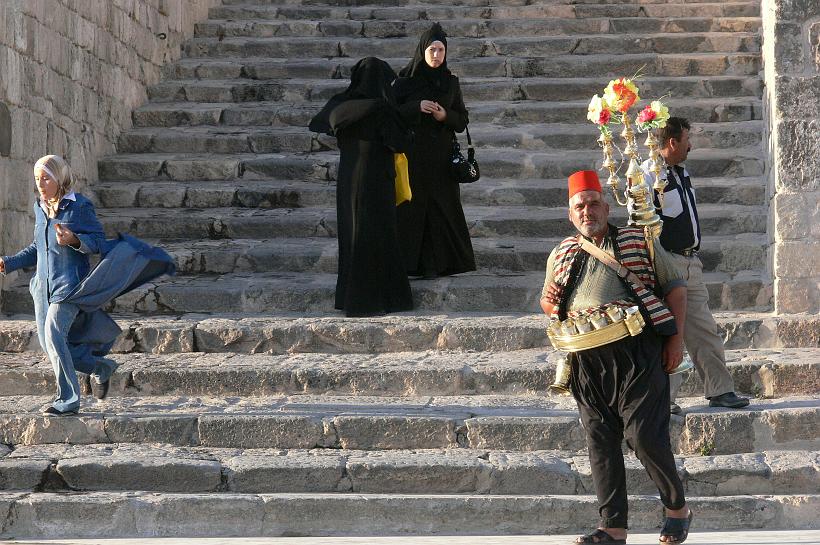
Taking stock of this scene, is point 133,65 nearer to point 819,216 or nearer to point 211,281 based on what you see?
point 211,281

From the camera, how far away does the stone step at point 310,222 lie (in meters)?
8.59

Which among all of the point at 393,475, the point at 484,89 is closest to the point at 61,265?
the point at 393,475

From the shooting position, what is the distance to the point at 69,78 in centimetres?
929

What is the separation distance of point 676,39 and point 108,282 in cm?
638

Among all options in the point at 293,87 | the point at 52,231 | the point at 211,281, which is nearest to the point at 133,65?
the point at 293,87

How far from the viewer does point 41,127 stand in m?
8.68

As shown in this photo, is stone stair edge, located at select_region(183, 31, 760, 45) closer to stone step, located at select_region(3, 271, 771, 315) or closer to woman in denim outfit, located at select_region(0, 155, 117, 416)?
stone step, located at select_region(3, 271, 771, 315)

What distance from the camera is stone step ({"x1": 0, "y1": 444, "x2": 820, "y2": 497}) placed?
5.80 metres

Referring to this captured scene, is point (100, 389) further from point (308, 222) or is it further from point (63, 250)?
point (308, 222)

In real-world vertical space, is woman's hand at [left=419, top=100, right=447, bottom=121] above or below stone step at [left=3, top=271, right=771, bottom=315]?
above

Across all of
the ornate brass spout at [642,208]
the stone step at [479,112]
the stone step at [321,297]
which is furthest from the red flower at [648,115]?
the stone step at [479,112]

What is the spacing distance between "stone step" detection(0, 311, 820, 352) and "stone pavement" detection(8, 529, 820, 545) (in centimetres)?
196

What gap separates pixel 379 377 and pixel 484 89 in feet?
14.6

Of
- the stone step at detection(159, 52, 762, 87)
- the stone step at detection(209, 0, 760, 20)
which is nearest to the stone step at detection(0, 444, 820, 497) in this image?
the stone step at detection(159, 52, 762, 87)
